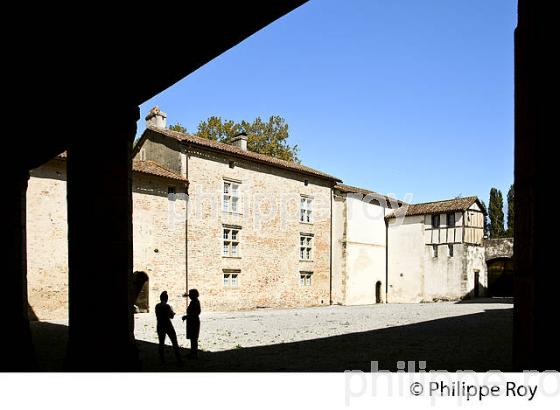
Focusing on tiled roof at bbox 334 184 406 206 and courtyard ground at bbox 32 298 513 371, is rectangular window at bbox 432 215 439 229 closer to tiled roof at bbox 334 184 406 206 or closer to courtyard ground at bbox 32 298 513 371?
tiled roof at bbox 334 184 406 206

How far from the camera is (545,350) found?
1756 mm

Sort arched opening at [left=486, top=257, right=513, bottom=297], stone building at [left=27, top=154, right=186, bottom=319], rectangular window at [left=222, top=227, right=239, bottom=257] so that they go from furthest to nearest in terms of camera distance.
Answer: arched opening at [left=486, top=257, right=513, bottom=297] < rectangular window at [left=222, top=227, right=239, bottom=257] < stone building at [left=27, top=154, right=186, bottom=319]

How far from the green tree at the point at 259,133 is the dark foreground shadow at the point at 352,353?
26129 mm

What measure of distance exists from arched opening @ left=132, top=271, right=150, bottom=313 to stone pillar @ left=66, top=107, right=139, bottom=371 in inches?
623

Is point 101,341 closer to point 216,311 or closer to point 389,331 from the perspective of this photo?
point 389,331

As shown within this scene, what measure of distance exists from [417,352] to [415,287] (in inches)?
991

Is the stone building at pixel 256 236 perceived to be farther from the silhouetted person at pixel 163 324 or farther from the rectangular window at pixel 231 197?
the silhouetted person at pixel 163 324

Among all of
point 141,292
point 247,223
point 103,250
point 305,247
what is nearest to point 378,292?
point 305,247

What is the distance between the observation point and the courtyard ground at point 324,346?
816 centimetres

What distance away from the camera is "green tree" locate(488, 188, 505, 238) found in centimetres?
5194

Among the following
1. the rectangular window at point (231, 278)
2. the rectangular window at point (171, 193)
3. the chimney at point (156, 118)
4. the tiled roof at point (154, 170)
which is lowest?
the rectangular window at point (231, 278)

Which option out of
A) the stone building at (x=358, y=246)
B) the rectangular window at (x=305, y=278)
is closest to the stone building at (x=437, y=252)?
the stone building at (x=358, y=246)

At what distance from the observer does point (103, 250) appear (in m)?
5.91

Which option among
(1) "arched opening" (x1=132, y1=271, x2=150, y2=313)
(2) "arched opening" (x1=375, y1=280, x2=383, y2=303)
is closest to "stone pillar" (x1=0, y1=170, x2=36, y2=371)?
(1) "arched opening" (x1=132, y1=271, x2=150, y2=313)
